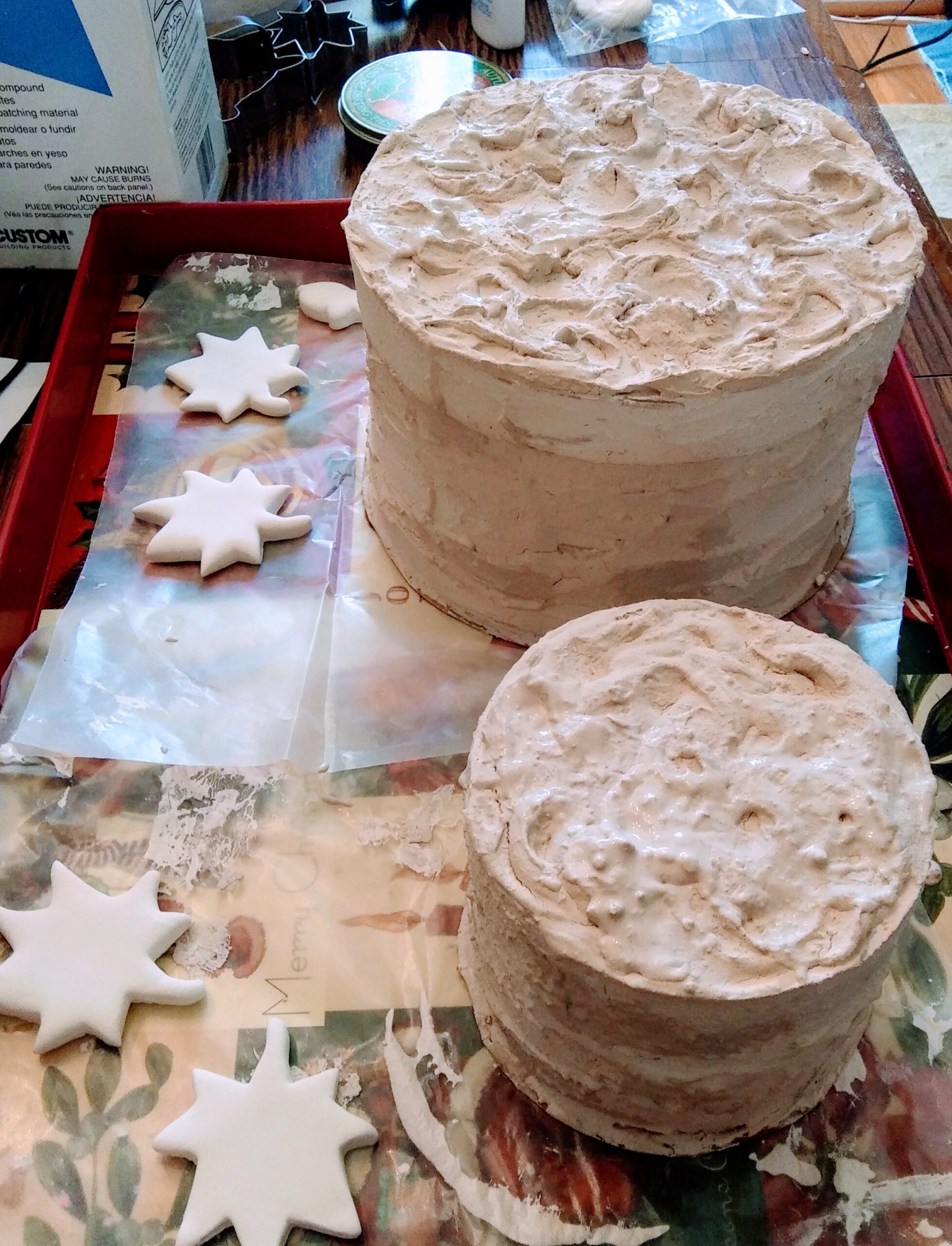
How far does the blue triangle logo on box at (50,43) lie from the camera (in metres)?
1.43

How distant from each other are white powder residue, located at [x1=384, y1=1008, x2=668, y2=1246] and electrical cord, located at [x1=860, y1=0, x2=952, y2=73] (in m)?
2.17

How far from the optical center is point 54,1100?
102 cm

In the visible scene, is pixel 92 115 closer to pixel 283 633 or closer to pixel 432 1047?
pixel 283 633

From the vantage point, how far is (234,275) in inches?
69.0

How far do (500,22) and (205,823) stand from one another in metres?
1.73

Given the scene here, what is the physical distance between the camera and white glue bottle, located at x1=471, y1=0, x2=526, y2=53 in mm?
2115

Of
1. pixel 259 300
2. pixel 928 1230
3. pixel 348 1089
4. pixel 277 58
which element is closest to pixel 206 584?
pixel 259 300

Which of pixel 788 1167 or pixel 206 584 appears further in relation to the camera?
pixel 206 584

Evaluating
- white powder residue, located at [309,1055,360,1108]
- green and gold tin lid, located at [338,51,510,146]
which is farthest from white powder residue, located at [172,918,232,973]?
green and gold tin lid, located at [338,51,510,146]

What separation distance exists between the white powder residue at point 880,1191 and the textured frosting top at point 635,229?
75 cm

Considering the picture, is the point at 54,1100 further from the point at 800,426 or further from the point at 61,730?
the point at 800,426

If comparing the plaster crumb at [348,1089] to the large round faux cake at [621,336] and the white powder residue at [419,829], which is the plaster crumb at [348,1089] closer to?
the white powder residue at [419,829]

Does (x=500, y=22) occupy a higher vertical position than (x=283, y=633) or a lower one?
higher

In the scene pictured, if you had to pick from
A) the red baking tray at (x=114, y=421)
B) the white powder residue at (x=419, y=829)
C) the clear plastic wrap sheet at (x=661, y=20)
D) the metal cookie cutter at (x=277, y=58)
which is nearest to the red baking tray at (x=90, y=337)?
the red baking tray at (x=114, y=421)
